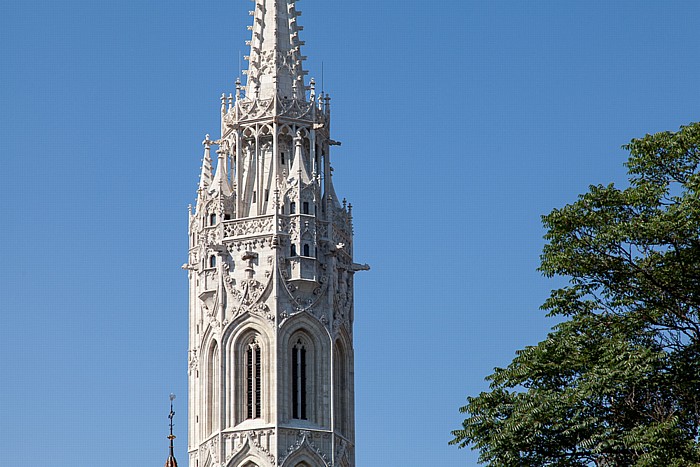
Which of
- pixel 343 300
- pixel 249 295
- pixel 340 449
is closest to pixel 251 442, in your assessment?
pixel 340 449

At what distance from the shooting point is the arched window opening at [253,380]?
329 ft

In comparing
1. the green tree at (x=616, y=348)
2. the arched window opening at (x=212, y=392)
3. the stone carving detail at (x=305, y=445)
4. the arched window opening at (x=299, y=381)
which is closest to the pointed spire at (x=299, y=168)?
the arched window opening at (x=299, y=381)

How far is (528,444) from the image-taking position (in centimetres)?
5209

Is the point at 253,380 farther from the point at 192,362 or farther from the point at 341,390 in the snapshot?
the point at 341,390

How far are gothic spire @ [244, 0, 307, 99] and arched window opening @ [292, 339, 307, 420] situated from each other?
15881mm

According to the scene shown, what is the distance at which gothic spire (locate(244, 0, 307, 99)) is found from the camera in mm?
107062

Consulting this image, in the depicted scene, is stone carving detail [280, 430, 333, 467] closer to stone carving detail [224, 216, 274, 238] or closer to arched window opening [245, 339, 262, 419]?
arched window opening [245, 339, 262, 419]

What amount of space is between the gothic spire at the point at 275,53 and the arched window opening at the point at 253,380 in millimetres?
15941

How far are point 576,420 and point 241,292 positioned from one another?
52.0 m

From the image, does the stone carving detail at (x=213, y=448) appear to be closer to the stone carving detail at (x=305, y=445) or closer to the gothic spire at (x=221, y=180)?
the stone carving detail at (x=305, y=445)

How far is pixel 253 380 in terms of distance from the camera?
10112cm

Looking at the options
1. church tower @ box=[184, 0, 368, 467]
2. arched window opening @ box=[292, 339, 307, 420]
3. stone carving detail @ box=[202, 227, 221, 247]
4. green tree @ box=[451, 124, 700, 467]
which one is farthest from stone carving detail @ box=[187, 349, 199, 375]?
green tree @ box=[451, 124, 700, 467]

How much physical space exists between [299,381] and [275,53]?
68.8ft

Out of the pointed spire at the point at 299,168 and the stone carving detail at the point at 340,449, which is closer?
the stone carving detail at the point at 340,449
